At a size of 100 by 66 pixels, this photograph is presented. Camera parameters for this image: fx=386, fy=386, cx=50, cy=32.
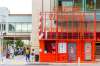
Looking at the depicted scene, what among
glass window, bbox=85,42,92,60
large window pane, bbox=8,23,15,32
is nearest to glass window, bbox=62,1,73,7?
glass window, bbox=85,42,92,60

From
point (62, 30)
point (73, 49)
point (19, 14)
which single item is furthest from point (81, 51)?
point (19, 14)

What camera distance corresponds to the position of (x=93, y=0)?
163 ft

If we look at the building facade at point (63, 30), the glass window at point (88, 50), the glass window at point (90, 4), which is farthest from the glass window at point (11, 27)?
the glass window at point (88, 50)

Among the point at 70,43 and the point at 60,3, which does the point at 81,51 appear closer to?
the point at 70,43

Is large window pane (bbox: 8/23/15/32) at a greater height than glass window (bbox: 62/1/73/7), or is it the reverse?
glass window (bbox: 62/1/73/7)

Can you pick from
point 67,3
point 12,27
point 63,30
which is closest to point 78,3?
point 67,3

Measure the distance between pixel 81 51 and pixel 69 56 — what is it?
1562 mm

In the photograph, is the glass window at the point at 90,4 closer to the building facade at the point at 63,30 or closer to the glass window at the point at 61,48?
the building facade at the point at 63,30

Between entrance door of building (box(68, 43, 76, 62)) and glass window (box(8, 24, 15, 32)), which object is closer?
entrance door of building (box(68, 43, 76, 62))

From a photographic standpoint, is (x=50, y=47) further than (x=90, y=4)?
No

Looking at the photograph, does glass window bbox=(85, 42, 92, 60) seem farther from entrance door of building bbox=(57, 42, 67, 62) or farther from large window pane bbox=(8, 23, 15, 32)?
large window pane bbox=(8, 23, 15, 32)

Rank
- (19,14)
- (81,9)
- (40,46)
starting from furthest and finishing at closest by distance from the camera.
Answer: (19,14) → (81,9) → (40,46)

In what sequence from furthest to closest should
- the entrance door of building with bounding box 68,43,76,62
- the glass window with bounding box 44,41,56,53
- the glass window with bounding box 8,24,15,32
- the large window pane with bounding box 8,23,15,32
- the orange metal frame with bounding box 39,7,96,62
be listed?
the large window pane with bounding box 8,23,15,32 → the glass window with bounding box 8,24,15,32 → the glass window with bounding box 44,41,56,53 → the entrance door of building with bounding box 68,43,76,62 → the orange metal frame with bounding box 39,7,96,62

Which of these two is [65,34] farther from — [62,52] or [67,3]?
[67,3]
